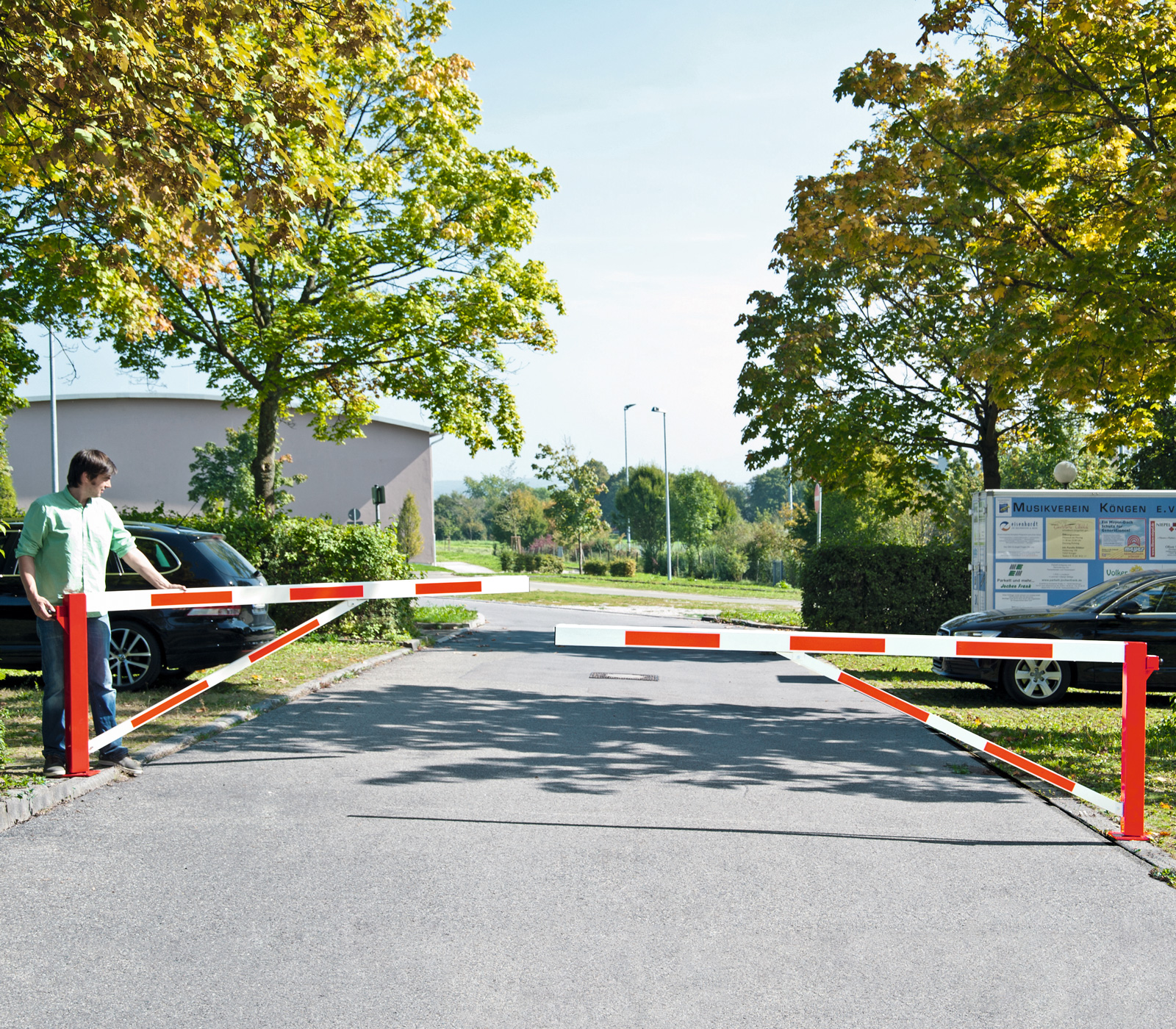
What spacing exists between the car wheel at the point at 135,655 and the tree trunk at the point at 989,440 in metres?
14.6

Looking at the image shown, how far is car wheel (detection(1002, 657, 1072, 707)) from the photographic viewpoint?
10633 mm

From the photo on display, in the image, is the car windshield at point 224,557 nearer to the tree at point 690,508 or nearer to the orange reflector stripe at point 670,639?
the orange reflector stripe at point 670,639

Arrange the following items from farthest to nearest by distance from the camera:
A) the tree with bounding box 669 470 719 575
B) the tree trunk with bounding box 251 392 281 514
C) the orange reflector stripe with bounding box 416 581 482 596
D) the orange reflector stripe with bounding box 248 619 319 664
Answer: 1. the tree with bounding box 669 470 719 575
2. the tree trunk with bounding box 251 392 281 514
3. the orange reflector stripe with bounding box 248 619 319 664
4. the orange reflector stripe with bounding box 416 581 482 596

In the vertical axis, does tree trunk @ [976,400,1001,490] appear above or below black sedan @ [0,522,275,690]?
above

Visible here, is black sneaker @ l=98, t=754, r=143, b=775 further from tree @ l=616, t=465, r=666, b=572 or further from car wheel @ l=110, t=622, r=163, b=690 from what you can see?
tree @ l=616, t=465, r=666, b=572

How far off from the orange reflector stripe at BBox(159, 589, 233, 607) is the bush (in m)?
13.3

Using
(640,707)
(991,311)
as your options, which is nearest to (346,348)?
(640,707)

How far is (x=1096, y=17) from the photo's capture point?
10016mm

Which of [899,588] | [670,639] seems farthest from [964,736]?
[899,588]

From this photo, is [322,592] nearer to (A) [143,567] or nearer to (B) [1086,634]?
(A) [143,567]

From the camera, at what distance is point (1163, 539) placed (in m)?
14.4

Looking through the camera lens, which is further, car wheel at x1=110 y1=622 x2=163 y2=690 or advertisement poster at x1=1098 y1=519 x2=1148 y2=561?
advertisement poster at x1=1098 y1=519 x2=1148 y2=561

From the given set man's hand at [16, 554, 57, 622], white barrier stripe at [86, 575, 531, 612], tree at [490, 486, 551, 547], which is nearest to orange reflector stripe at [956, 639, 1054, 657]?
white barrier stripe at [86, 575, 531, 612]

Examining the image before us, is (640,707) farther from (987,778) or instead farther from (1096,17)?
(1096,17)
